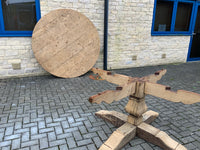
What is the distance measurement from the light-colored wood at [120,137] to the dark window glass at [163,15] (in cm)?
555

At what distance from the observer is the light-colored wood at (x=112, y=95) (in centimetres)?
179

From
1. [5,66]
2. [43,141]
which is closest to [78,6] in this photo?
[5,66]

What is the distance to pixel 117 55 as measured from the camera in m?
6.38

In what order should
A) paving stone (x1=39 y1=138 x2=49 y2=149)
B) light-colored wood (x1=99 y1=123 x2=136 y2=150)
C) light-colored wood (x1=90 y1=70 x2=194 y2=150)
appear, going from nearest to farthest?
light-colored wood (x1=90 y1=70 x2=194 y2=150), light-colored wood (x1=99 y1=123 x2=136 y2=150), paving stone (x1=39 y1=138 x2=49 y2=149)

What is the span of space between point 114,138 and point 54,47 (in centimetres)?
352

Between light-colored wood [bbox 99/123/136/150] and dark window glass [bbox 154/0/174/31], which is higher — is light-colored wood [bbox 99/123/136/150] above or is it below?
below

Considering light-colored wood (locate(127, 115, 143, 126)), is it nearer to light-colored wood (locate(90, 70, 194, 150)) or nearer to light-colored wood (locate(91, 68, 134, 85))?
light-colored wood (locate(90, 70, 194, 150))

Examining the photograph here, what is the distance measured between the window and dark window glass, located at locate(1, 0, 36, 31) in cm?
457

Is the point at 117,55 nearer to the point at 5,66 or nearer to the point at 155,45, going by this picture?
the point at 155,45

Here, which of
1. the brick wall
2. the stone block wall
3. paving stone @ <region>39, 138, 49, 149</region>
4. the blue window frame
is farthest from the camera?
the stone block wall

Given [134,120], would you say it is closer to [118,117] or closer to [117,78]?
[118,117]

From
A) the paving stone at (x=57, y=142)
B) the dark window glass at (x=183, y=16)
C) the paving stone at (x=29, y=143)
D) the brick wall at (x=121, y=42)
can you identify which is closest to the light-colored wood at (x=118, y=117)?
the paving stone at (x=57, y=142)

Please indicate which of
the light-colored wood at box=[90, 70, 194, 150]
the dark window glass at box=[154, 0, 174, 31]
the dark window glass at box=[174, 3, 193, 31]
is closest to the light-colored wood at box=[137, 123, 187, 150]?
the light-colored wood at box=[90, 70, 194, 150]

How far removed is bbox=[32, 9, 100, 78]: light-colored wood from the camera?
15.7 ft
